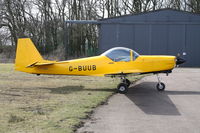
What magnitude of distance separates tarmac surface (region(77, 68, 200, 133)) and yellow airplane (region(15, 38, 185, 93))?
1.33 meters

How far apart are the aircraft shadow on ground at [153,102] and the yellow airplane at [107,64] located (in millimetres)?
779

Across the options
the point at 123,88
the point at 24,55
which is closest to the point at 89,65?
the point at 123,88

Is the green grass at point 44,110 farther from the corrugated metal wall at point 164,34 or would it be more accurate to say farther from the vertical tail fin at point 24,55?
the corrugated metal wall at point 164,34

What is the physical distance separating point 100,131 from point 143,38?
89.8ft

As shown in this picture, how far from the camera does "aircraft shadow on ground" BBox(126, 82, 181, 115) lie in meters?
7.67

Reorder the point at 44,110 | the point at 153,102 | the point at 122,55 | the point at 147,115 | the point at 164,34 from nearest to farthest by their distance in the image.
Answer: the point at 147,115, the point at 44,110, the point at 153,102, the point at 122,55, the point at 164,34

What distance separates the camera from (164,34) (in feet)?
105

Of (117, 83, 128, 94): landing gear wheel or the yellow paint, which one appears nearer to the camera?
(117, 83, 128, 94): landing gear wheel

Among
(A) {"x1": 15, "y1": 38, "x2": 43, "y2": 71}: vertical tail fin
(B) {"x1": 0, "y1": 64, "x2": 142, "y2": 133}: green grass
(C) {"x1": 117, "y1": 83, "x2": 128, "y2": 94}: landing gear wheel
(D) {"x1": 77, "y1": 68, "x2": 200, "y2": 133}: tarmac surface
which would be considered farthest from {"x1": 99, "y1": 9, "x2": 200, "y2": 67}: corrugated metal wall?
(B) {"x1": 0, "y1": 64, "x2": 142, "y2": 133}: green grass

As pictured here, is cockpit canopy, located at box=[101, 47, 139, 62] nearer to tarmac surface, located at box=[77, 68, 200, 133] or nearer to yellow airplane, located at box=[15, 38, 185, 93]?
yellow airplane, located at box=[15, 38, 185, 93]

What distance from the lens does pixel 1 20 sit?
146 feet

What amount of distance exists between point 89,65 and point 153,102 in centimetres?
373

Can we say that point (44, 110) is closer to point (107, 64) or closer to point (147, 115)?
point (147, 115)

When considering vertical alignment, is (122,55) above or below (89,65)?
above
